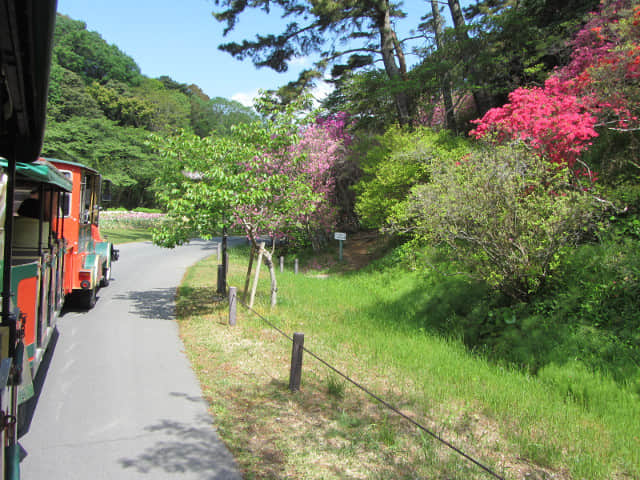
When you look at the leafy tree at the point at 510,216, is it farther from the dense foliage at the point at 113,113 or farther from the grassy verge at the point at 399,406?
the dense foliage at the point at 113,113

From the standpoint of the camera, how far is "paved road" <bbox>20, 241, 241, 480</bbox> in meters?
3.97

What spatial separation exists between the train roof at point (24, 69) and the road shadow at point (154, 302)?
23.8ft

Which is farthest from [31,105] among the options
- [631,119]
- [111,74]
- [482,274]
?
[111,74]

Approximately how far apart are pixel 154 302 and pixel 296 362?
22.2ft

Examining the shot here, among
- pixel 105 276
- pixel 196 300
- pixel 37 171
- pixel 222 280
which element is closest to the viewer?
pixel 37 171

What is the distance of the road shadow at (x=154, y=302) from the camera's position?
9867 millimetres

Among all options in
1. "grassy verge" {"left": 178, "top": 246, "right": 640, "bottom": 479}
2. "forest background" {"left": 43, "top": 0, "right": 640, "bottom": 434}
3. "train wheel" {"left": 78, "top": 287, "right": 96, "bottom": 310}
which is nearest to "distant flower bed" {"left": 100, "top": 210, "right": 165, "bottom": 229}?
"forest background" {"left": 43, "top": 0, "right": 640, "bottom": 434}

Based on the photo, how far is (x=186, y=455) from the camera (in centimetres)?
415

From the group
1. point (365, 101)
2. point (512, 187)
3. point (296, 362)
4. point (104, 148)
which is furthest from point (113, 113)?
point (296, 362)

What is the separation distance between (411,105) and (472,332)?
47.2ft

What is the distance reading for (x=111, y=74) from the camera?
234 ft

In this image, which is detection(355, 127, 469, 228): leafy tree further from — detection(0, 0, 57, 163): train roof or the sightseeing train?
detection(0, 0, 57, 163): train roof

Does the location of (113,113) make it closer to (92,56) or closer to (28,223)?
(92,56)

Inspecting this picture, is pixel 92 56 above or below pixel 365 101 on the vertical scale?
above
